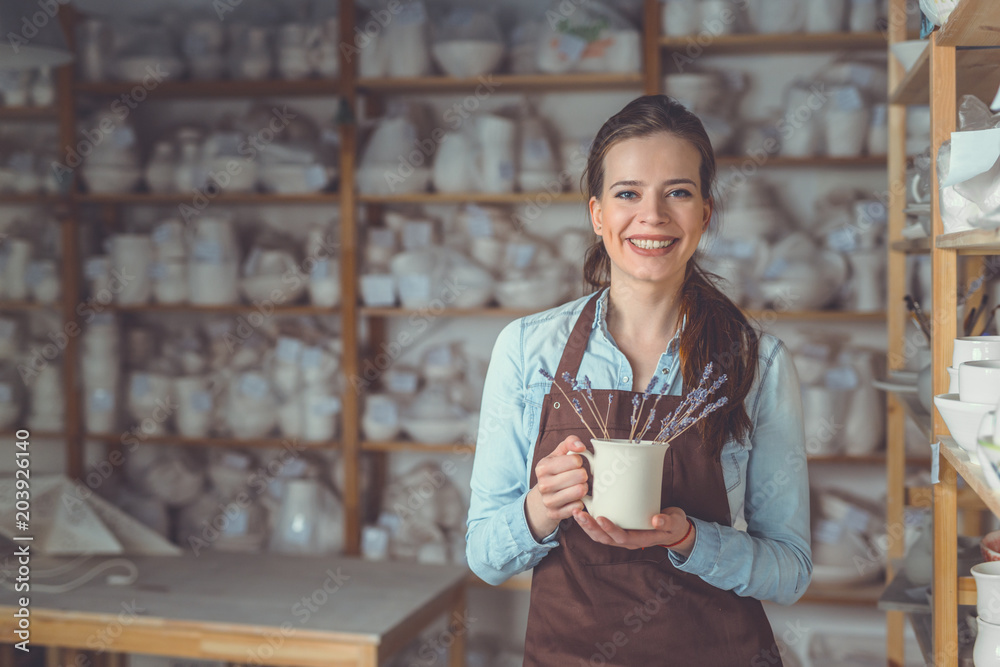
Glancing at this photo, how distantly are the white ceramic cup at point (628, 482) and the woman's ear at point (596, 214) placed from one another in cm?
38

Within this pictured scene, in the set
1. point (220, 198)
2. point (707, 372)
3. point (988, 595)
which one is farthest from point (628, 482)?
point (220, 198)

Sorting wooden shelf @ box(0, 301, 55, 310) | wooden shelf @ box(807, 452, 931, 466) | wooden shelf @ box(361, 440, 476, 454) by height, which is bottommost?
wooden shelf @ box(807, 452, 931, 466)

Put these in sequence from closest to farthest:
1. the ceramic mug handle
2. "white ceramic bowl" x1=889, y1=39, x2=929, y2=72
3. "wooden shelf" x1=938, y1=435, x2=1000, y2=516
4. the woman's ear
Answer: "wooden shelf" x1=938, y1=435, x2=1000, y2=516
the ceramic mug handle
the woman's ear
"white ceramic bowl" x1=889, y1=39, x2=929, y2=72

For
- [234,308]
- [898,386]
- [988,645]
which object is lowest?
[988,645]

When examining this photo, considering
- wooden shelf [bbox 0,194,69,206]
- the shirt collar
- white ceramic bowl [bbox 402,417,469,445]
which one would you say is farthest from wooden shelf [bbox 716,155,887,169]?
wooden shelf [bbox 0,194,69,206]

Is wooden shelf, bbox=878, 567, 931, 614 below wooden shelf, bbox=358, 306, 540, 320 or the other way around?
below

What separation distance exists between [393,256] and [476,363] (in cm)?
51

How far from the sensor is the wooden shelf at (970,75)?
1476 millimetres

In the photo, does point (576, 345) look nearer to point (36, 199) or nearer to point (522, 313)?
point (522, 313)

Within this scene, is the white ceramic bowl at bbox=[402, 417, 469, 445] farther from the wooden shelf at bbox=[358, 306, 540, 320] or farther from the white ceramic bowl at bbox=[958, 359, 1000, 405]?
the white ceramic bowl at bbox=[958, 359, 1000, 405]

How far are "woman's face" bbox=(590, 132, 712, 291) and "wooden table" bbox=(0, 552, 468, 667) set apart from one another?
A: 1.36 meters

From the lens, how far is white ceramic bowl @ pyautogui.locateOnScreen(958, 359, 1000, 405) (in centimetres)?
106

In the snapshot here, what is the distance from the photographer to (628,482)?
1.07 metres

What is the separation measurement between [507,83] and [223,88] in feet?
3.61
